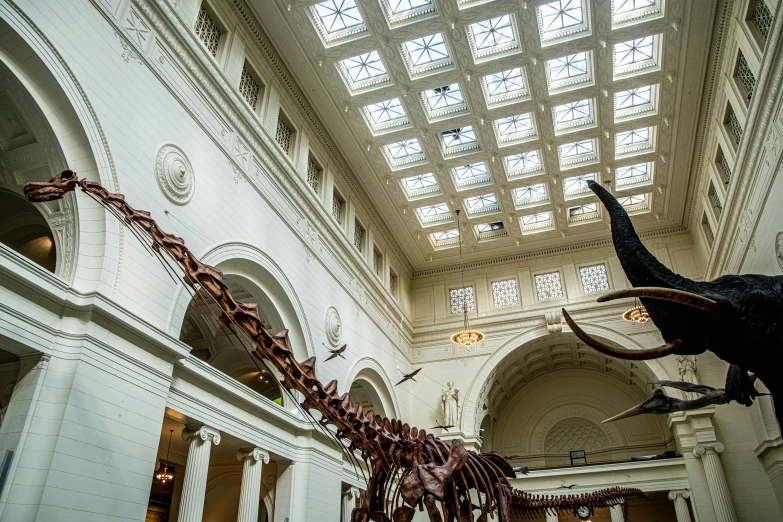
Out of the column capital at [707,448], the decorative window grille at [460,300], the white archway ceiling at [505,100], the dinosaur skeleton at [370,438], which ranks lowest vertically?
the dinosaur skeleton at [370,438]

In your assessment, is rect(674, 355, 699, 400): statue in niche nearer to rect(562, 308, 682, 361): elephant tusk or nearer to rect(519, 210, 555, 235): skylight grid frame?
rect(519, 210, 555, 235): skylight grid frame

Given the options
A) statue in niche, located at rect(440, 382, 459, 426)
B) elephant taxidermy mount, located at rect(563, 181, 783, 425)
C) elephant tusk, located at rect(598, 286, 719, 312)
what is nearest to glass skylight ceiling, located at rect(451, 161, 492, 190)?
statue in niche, located at rect(440, 382, 459, 426)

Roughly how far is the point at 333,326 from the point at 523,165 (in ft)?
23.8

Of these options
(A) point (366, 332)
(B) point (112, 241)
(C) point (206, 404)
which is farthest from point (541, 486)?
(B) point (112, 241)

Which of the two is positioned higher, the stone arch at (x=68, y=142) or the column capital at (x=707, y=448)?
the stone arch at (x=68, y=142)

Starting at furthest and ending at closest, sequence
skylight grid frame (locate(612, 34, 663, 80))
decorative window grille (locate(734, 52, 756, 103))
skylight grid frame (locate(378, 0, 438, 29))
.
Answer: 1. skylight grid frame (locate(612, 34, 663, 80))
2. skylight grid frame (locate(378, 0, 438, 29))
3. decorative window grille (locate(734, 52, 756, 103))

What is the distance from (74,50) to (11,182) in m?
1.89

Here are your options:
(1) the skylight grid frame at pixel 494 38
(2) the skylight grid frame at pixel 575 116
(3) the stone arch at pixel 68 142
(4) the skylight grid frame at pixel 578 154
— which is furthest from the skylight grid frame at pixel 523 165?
(3) the stone arch at pixel 68 142

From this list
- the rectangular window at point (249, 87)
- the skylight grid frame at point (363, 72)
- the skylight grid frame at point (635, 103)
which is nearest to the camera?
the rectangular window at point (249, 87)

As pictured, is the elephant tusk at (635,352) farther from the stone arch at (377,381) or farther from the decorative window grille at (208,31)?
the stone arch at (377,381)

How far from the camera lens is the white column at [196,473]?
7703 millimetres

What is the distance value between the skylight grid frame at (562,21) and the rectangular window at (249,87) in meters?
6.01

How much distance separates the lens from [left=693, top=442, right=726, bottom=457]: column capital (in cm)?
1485

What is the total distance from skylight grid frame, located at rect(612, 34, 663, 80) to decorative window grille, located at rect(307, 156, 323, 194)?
287 inches
